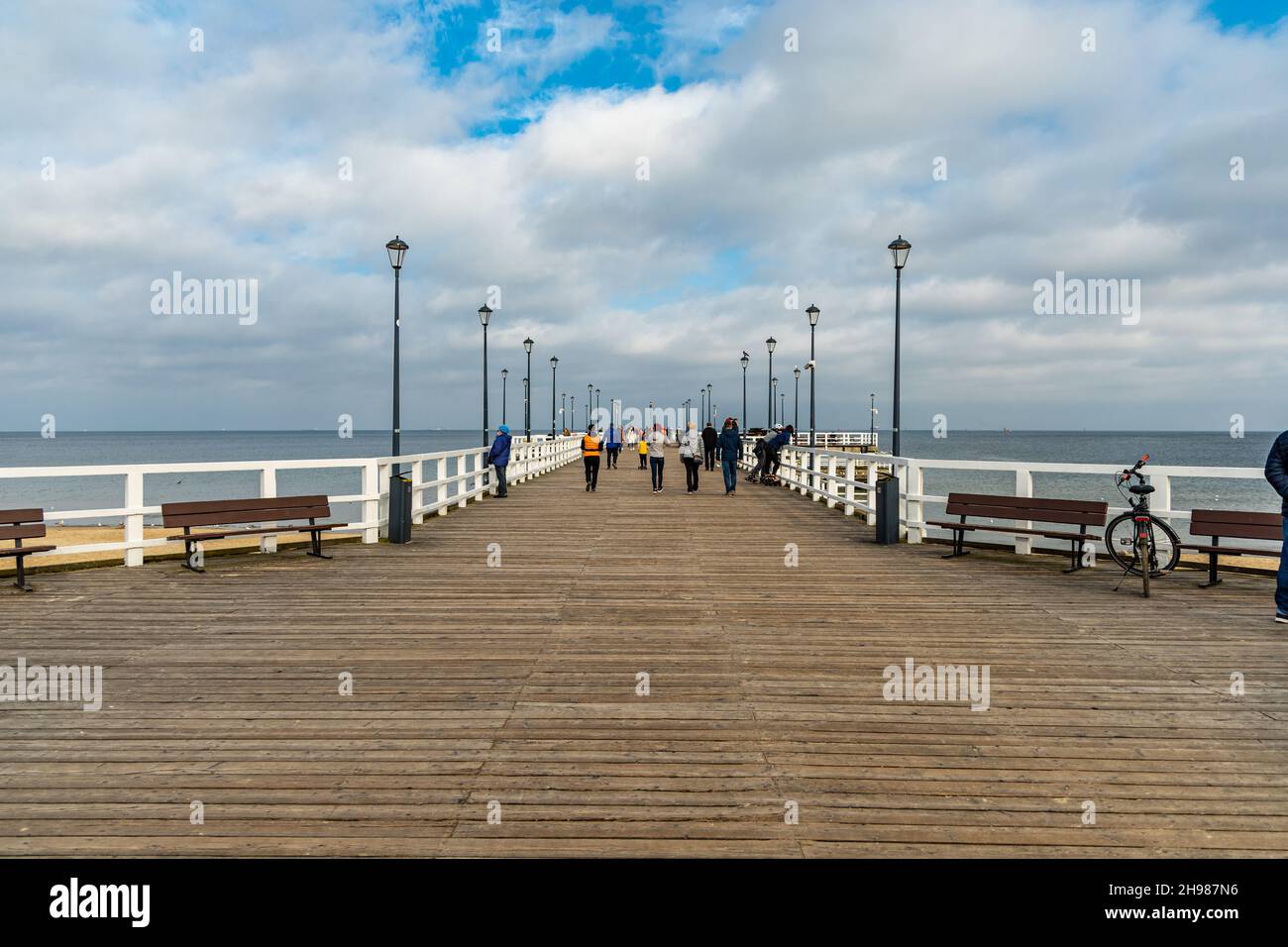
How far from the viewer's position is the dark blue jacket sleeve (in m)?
6.91

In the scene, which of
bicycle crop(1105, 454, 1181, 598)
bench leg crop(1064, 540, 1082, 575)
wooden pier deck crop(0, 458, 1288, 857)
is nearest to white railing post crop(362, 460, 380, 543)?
wooden pier deck crop(0, 458, 1288, 857)

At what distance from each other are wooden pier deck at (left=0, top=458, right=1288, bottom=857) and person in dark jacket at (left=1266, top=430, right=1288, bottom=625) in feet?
0.65

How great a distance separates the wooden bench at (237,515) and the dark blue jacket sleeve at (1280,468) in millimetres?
9413

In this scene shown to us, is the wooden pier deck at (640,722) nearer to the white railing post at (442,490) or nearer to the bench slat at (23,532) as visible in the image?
the bench slat at (23,532)

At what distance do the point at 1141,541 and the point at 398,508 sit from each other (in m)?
9.07

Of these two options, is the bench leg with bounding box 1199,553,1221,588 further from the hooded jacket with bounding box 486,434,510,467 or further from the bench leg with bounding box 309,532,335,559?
the hooded jacket with bounding box 486,434,510,467

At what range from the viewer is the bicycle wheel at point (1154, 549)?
8562 millimetres

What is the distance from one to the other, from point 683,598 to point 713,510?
8845 mm

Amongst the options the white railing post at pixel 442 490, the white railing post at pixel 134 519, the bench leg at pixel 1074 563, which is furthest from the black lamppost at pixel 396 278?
the bench leg at pixel 1074 563

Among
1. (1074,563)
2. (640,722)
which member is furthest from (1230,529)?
(640,722)

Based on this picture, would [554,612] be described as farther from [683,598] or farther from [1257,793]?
[1257,793]

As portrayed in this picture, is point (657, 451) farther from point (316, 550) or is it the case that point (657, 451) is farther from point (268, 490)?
point (316, 550)
